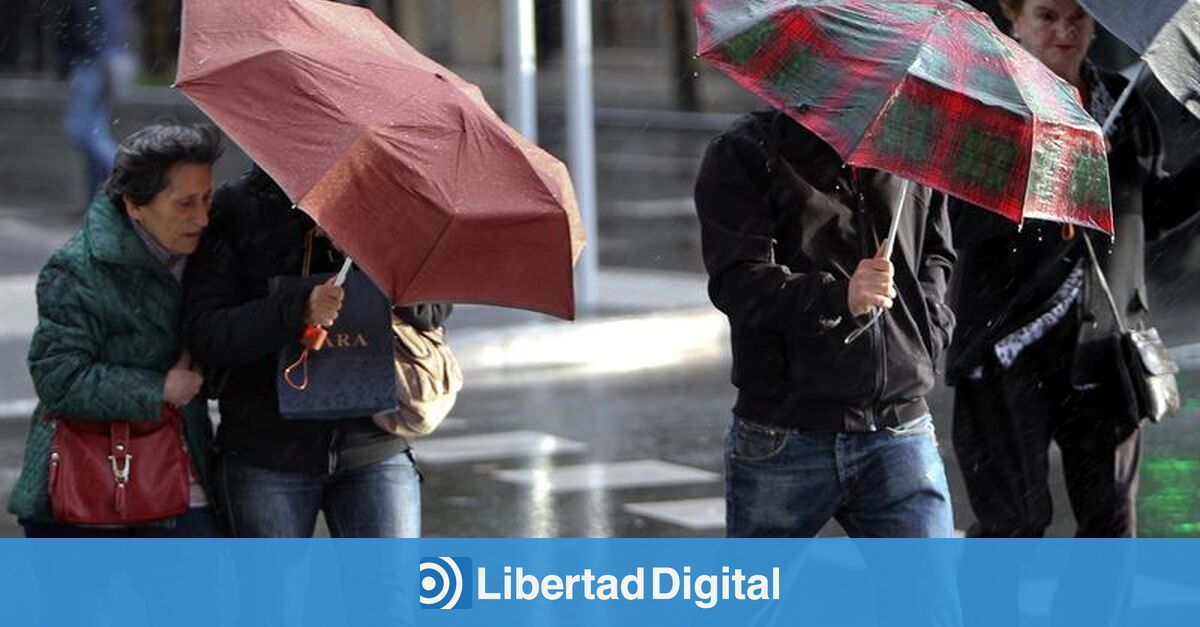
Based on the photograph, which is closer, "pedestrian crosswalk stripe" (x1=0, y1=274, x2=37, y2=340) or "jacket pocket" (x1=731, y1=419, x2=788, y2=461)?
"jacket pocket" (x1=731, y1=419, x2=788, y2=461)

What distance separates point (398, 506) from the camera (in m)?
5.77

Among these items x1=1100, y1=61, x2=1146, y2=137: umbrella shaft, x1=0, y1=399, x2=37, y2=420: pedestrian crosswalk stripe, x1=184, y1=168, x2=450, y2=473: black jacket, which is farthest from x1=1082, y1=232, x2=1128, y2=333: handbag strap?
x1=0, y1=399, x2=37, y2=420: pedestrian crosswalk stripe

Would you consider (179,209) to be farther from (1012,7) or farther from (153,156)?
(1012,7)

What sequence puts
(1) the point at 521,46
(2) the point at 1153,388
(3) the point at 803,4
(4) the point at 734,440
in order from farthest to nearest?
(1) the point at 521,46 < (2) the point at 1153,388 < (4) the point at 734,440 < (3) the point at 803,4

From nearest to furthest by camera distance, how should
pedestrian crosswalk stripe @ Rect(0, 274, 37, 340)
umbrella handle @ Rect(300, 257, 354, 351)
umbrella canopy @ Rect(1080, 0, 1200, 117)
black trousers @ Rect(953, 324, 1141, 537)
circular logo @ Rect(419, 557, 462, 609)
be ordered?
umbrella handle @ Rect(300, 257, 354, 351) → umbrella canopy @ Rect(1080, 0, 1200, 117) → circular logo @ Rect(419, 557, 462, 609) → black trousers @ Rect(953, 324, 1141, 537) → pedestrian crosswalk stripe @ Rect(0, 274, 37, 340)

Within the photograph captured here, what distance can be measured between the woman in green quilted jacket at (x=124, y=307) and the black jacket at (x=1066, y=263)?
Answer: 2081 millimetres

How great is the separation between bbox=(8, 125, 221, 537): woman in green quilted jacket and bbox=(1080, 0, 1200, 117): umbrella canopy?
80.6 inches

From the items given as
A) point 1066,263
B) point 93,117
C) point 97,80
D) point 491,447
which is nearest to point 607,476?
point 491,447

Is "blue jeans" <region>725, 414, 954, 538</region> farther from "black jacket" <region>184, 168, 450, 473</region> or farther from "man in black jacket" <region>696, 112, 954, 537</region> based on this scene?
"black jacket" <region>184, 168, 450, 473</region>

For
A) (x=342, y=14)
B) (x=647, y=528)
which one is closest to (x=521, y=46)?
(x=647, y=528)

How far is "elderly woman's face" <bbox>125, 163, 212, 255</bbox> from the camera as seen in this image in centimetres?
553

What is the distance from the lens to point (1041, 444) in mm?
6590

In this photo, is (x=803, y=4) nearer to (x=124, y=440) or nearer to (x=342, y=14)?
(x=342, y=14)

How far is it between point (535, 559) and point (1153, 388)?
5.72 feet
